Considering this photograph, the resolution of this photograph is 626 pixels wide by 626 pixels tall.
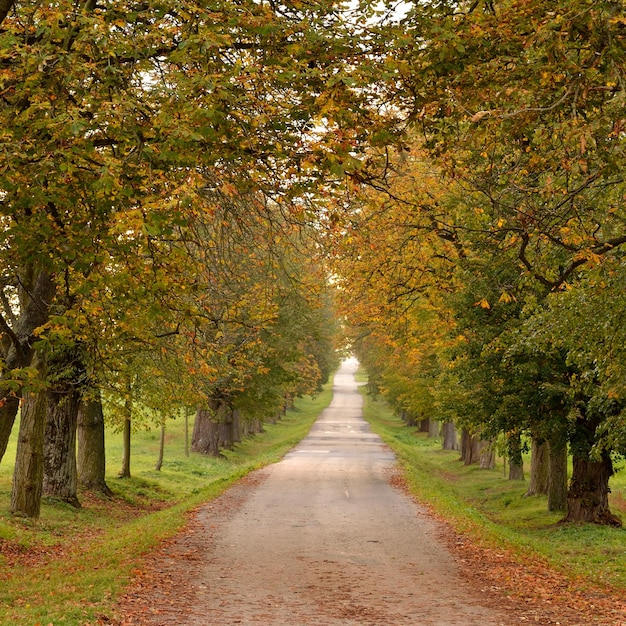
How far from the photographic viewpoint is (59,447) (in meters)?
21.6

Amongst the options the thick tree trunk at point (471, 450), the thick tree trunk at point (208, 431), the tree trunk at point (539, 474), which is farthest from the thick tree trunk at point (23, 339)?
the thick tree trunk at point (471, 450)

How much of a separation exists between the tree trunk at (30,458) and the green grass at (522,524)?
7.95 meters

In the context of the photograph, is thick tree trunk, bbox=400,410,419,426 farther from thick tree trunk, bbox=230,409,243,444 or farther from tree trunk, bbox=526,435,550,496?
tree trunk, bbox=526,435,550,496

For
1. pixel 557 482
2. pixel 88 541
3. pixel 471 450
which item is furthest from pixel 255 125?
pixel 471 450

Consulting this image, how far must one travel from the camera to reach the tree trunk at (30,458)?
16.3 m

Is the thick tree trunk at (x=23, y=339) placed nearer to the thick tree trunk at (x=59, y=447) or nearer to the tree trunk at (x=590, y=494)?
the thick tree trunk at (x=59, y=447)

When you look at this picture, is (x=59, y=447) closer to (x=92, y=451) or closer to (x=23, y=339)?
(x=92, y=451)

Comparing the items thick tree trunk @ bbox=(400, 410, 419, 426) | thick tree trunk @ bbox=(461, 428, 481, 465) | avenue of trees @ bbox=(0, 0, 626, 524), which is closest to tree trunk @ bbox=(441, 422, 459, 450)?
thick tree trunk @ bbox=(461, 428, 481, 465)

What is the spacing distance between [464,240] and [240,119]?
9.23 meters

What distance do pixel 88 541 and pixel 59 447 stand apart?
559 cm

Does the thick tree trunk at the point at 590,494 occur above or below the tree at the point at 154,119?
below

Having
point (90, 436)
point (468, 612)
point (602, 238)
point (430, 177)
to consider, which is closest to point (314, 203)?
point (468, 612)

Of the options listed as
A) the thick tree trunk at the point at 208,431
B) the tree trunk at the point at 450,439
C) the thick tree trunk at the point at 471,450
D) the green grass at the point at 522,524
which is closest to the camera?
the green grass at the point at 522,524

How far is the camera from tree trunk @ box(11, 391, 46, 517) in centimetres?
1634
